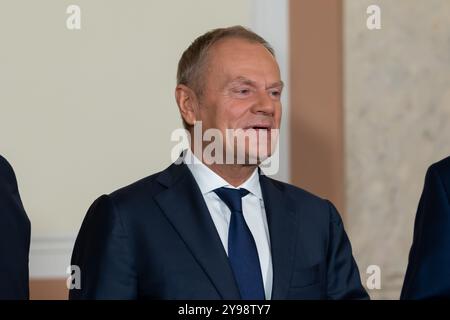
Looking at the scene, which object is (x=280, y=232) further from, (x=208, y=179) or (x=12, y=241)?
(x=12, y=241)

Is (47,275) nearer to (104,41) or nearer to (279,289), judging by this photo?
(104,41)

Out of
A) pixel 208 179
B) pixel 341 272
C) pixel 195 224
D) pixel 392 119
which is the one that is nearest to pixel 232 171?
pixel 208 179

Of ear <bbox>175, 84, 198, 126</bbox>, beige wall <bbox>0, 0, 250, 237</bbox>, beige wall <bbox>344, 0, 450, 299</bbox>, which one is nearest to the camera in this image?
ear <bbox>175, 84, 198, 126</bbox>

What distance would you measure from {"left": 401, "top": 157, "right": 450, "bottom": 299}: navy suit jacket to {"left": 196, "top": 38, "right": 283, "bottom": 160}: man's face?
1.17 feet

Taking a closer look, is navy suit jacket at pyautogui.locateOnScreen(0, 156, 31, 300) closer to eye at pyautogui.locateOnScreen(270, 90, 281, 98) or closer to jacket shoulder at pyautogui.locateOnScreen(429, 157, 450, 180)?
eye at pyautogui.locateOnScreen(270, 90, 281, 98)

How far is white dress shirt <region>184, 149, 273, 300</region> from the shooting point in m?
2.25

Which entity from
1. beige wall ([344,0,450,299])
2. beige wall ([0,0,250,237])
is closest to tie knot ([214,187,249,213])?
beige wall ([0,0,250,237])

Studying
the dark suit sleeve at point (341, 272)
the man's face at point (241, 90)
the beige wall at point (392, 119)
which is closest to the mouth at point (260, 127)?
the man's face at point (241, 90)

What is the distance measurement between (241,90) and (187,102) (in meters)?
0.18

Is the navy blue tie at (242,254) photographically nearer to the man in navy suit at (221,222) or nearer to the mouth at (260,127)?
the man in navy suit at (221,222)

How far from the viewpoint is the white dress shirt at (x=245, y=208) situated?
225cm

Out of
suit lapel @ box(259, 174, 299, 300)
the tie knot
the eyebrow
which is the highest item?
the eyebrow

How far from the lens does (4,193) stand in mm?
2145

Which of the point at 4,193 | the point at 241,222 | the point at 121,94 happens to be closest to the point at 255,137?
the point at 241,222
